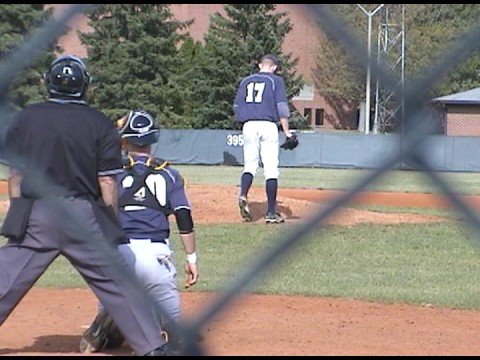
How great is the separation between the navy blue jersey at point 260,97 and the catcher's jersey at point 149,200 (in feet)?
16.4

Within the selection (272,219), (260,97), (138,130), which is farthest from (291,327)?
(272,219)

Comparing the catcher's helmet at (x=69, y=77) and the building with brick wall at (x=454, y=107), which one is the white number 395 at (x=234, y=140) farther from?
the catcher's helmet at (x=69, y=77)

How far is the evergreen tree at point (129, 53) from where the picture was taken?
291 cm

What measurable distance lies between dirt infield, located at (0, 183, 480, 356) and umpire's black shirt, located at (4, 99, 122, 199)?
47.0 inches

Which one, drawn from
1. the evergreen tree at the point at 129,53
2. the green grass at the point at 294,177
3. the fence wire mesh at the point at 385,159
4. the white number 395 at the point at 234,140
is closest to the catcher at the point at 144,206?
the evergreen tree at the point at 129,53

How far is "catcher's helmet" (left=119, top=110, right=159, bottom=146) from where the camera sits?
504 centimetres

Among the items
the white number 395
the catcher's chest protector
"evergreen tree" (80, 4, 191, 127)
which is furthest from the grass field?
the white number 395

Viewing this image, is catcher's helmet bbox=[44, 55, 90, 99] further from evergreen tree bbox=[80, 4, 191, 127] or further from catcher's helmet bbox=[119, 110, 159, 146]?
catcher's helmet bbox=[119, 110, 159, 146]

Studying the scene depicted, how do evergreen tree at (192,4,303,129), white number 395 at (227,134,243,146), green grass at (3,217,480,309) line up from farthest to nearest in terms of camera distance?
white number 395 at (227,134,243,146) < evergreen tree at (192,4,303,129) < green grass at (3,217,480,309)

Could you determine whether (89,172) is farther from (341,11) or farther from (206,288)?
(206,288)

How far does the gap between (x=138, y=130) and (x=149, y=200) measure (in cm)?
34

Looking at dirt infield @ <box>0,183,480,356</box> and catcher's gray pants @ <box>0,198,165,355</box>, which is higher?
catcher's gray pants @ <box>0,198,165,355</box>

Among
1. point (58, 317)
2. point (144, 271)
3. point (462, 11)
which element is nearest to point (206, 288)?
point (58, 317)

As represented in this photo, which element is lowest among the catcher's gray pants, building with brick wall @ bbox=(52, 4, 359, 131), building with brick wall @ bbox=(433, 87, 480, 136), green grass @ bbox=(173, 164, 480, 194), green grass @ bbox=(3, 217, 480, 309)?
green grass @ bbox=(173, 164, 480, 194)
